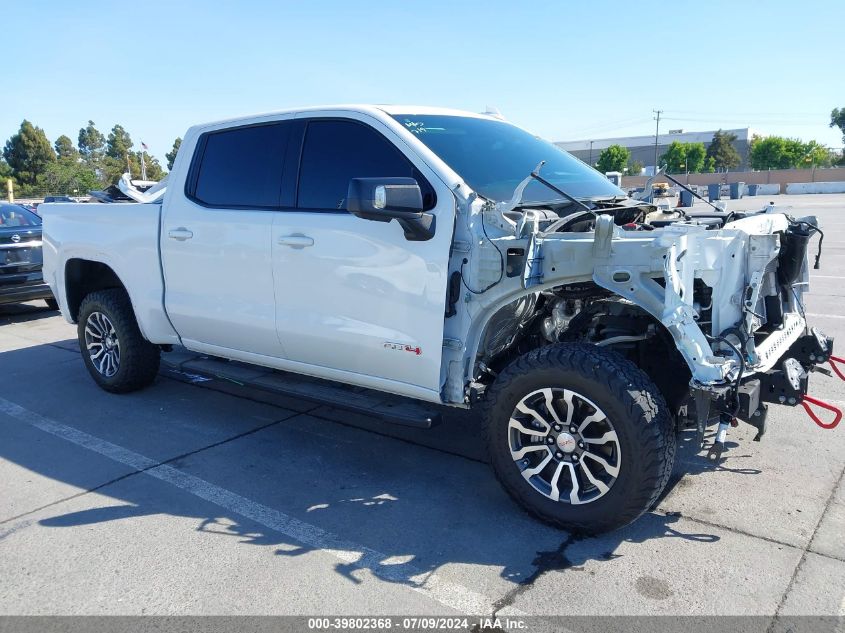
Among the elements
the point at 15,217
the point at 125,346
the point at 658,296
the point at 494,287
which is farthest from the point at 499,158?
the point at 15,217

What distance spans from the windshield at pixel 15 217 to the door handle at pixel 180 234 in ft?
20.3

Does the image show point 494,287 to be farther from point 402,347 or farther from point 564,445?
point 564,445

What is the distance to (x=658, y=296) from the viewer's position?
3131 mm

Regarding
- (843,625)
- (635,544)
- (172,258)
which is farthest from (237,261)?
(843,625)

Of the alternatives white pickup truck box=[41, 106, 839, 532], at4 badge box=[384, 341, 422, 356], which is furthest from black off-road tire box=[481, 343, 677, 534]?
at4 badge box=[384, 341, 422, 356]

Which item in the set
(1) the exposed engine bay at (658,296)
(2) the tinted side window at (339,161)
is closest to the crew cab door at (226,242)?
(2) the tinted side window at (339,161)

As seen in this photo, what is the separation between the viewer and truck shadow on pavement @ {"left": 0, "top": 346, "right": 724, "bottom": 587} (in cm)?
328

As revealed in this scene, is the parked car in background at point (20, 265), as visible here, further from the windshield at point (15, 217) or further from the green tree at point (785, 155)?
the green tree at point (785, 155)

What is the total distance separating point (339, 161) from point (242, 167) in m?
0.91

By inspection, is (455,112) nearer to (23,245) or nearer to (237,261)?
(237,261)

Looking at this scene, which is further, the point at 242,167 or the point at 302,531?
the point at 242,167

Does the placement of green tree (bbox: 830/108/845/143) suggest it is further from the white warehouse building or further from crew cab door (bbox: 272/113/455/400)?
crew cab door (bbox: 272/113/455/400)

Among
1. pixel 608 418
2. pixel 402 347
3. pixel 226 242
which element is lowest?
pixel 608 418

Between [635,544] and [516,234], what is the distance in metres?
1.65
